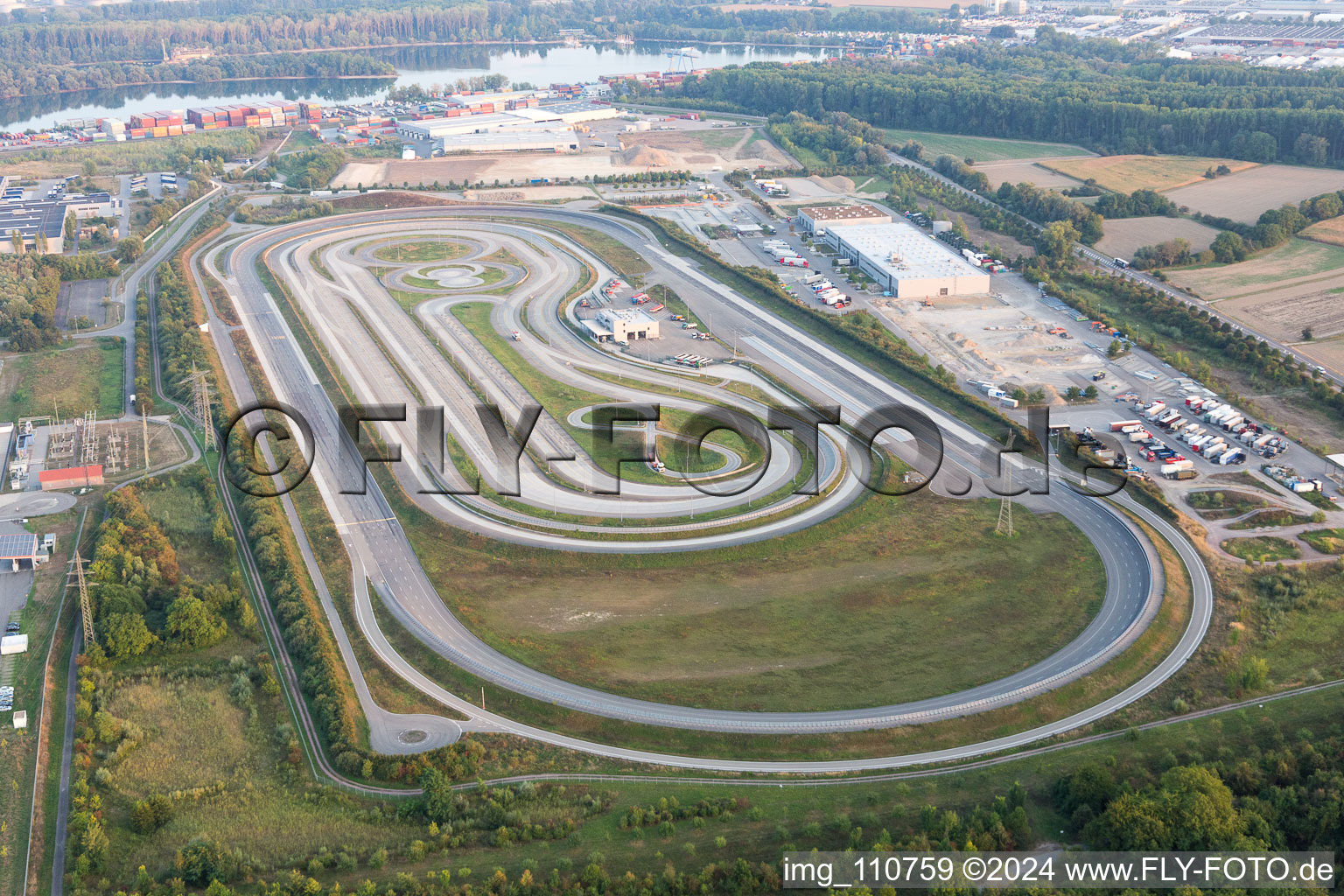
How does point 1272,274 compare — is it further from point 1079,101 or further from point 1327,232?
point 1079,101

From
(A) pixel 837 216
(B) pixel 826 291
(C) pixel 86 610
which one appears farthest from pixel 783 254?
(C) pixel 86 610

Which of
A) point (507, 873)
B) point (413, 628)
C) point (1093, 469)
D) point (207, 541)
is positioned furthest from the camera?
point (1093, 469)

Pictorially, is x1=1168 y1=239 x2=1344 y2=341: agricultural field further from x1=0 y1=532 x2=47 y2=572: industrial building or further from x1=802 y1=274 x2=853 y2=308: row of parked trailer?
x1=0 y1=532 x2=47 y2=572: industrial building

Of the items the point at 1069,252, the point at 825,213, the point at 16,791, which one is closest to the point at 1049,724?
the point at 16,791

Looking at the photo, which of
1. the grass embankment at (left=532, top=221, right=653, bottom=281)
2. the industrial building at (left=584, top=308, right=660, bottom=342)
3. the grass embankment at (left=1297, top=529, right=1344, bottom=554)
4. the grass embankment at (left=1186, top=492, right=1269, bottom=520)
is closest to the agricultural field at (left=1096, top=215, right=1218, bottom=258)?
the grass embankment at (left=532, top=221, right=653, bottom=281)

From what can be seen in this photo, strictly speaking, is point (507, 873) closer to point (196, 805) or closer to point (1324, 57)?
point (196, 805)

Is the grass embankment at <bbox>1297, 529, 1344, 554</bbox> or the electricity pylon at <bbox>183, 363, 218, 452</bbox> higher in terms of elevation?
the electricity pylon at <bbox>183, 363, 218, 452</bbox>
